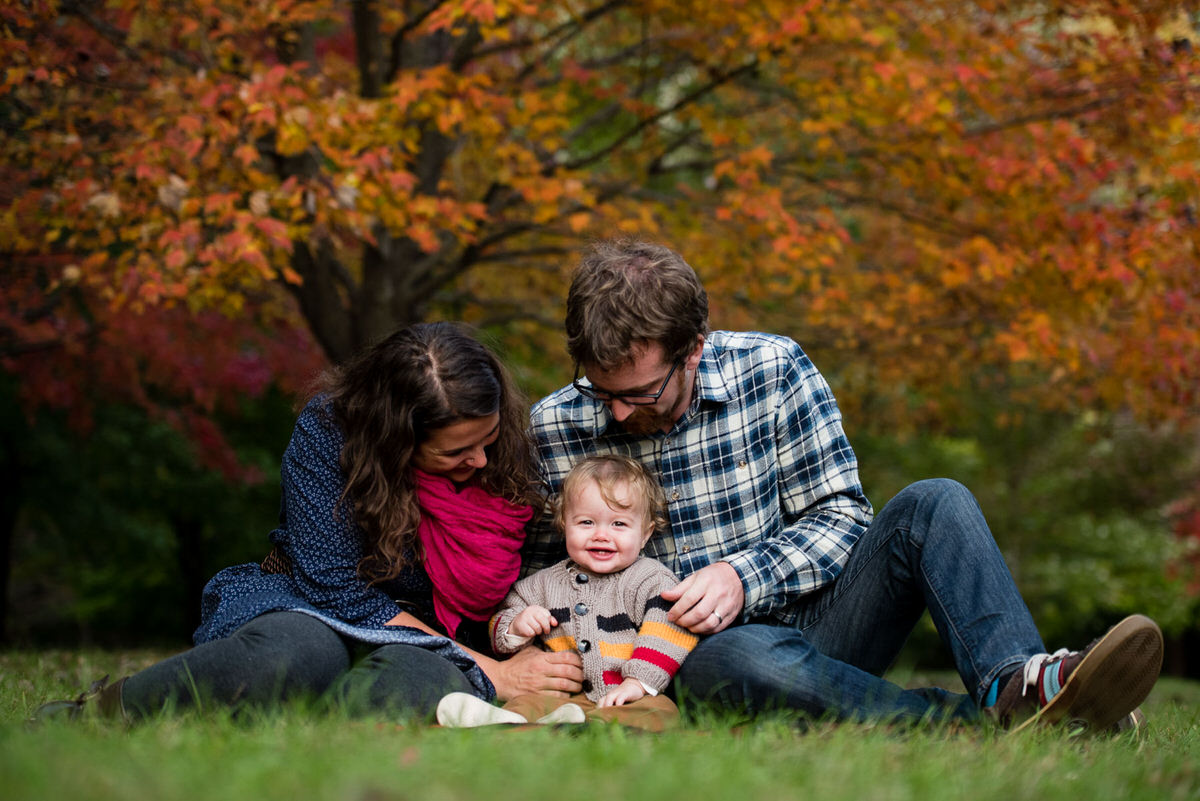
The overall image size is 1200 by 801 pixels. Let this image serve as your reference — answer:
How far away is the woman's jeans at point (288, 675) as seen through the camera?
2586 mm

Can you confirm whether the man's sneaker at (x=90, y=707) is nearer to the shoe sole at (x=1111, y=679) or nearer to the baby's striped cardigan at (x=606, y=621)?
the baby's striped cardigan at (x=606, y=621)

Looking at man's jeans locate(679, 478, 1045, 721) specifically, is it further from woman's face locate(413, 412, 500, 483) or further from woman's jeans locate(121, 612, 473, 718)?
woman's face locate(413, 412, 500, 483)

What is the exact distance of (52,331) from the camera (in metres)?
7.27

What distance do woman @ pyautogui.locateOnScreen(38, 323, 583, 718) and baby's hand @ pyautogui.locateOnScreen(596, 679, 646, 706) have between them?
198 mm

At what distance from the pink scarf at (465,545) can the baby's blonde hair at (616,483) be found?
6.7 inches

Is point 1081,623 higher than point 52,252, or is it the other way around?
point 52,252

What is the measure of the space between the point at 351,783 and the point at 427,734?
0.55 metres

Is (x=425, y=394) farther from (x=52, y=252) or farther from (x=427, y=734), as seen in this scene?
(x=52, y=252)

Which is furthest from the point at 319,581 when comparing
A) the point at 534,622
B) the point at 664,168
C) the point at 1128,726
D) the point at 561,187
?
the point at 664,168

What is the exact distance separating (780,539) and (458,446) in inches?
39.0

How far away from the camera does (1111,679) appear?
246cm

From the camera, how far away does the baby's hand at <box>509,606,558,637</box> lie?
3094 millimetres

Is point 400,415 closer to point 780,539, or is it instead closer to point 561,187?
point 780,539

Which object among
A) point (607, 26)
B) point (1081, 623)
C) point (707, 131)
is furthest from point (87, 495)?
point (1081, 623)
